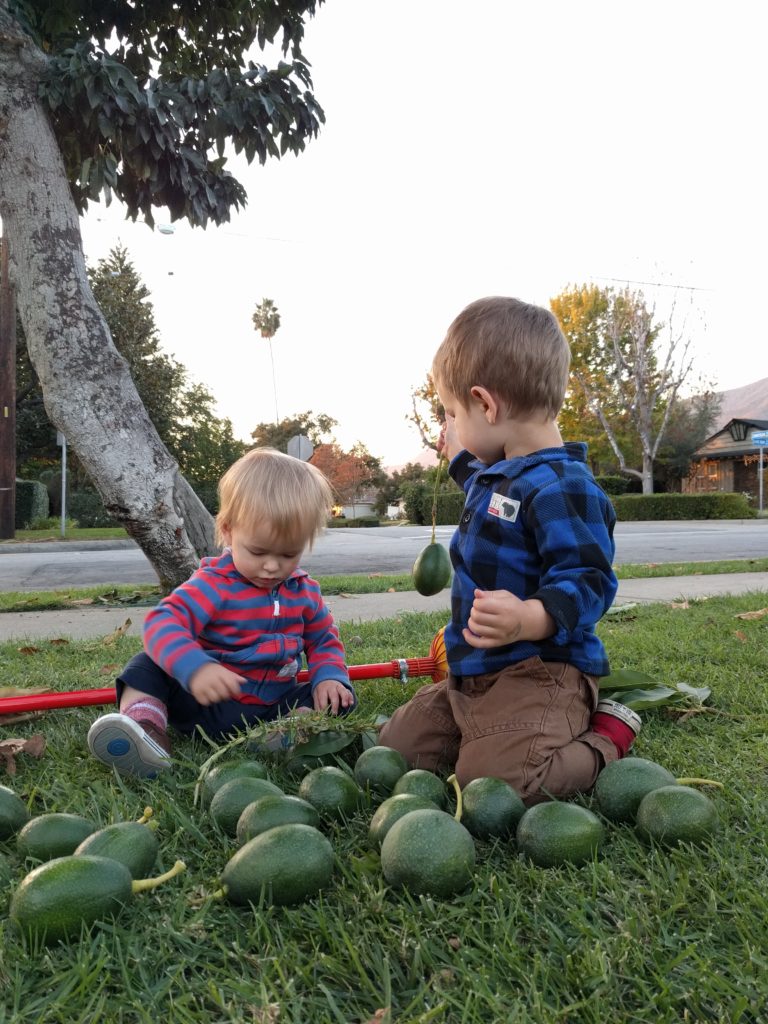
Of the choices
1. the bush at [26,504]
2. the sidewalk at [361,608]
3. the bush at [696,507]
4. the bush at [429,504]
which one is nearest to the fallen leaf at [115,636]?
the sidewalk at [361,608]

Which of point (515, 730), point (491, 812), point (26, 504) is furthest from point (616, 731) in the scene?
point (26, 504)

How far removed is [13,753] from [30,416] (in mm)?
27722

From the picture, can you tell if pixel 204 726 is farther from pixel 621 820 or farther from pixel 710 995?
pixel 710 995

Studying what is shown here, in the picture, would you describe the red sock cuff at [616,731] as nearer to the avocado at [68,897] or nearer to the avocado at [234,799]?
the avocado at [234,799]

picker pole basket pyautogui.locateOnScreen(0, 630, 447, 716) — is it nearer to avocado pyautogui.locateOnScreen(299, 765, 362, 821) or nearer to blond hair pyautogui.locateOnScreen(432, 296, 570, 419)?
avocado pyautogui.locateOnScreen(299, 765, 362, 821)

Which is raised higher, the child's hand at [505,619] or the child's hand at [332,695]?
the child's hand at [505,619]

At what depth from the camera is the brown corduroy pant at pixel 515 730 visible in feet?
6.80

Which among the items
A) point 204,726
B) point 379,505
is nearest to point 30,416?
point 204,726

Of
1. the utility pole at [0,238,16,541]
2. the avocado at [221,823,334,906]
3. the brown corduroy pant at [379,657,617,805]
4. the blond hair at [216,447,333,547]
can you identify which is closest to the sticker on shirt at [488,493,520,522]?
the brown corduroy pant at [379,657,617,805]

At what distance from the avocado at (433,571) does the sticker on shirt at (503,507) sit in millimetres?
444

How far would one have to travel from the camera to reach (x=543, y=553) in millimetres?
2236

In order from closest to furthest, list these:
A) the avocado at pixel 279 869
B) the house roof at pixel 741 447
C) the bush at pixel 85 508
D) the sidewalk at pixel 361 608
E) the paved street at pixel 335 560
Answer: the avocado at pixel 279 869
the sidewalk at pixel 361 608
the paved street at pixel 335 560
the bush at pixel 85 508
the house roof at pixel 741 447

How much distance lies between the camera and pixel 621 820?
6.13ft

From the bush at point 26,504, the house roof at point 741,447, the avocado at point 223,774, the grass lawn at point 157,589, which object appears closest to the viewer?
the avocado at point 223,774
